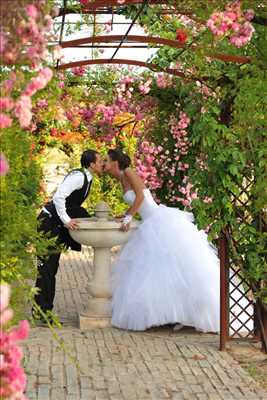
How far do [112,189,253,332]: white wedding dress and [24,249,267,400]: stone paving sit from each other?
0.15 meters

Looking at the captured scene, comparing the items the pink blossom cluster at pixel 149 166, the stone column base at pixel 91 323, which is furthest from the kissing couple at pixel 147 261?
the pink blossom cluster at pixel 149 166

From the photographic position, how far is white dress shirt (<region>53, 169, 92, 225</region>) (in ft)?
27.1

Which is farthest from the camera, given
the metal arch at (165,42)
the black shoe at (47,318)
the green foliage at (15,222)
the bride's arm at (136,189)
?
the bride's arm at (136,189)

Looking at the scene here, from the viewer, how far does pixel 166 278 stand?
8.20m

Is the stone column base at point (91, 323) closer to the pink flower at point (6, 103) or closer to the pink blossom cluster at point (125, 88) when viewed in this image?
the pink blossom cluster at point (125, 88)

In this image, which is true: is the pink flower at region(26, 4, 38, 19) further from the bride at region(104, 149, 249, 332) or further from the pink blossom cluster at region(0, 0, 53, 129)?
the bride at region(104, 149, 249, 332)

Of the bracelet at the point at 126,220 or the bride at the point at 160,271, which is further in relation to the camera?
the bracelet at the point at 126,220

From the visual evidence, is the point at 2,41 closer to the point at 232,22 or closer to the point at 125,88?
the point at 232,22

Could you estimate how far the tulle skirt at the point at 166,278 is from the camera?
8016mm

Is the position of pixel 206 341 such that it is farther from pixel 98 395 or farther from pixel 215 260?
pixel 98 395

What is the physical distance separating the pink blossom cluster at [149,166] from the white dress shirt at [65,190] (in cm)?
433

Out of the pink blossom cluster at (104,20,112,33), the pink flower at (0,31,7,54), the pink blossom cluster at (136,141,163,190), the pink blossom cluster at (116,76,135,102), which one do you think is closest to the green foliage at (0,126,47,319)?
the pink flower at (0,31,7,54)

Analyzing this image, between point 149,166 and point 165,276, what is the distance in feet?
15.8

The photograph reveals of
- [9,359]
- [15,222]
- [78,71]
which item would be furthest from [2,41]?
[78,71]
